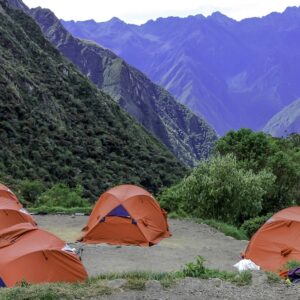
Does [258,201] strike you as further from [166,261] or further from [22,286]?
[22,286]

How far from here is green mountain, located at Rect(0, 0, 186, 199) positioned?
2630 inches

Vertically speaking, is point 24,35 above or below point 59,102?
above

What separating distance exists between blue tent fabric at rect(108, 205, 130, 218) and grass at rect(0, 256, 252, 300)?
8250 mm

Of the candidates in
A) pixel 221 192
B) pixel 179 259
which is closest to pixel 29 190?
pixel 221 192

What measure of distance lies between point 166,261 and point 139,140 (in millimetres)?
84211

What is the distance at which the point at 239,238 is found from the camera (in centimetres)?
2111

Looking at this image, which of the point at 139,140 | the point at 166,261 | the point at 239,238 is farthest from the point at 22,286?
the point at 139,140

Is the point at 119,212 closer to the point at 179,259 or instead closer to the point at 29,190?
the point at 179,259

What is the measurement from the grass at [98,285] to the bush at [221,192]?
13356 millimetres

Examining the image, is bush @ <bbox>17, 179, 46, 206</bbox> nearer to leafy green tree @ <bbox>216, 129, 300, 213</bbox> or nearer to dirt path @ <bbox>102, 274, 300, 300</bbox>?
leafy green tree @ <bbox>216, 129, 300, 213</bbox>

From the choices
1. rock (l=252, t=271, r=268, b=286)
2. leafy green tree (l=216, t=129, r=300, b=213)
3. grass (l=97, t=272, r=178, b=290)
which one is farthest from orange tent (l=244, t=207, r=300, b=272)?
leafy green tree (l=216, t=129, r=300, b=213)

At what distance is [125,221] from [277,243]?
19.2 feet

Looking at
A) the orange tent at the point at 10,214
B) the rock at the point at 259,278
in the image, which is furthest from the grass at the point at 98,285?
the orange tent at the point at 10,214

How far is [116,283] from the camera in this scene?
10031 millimetres
